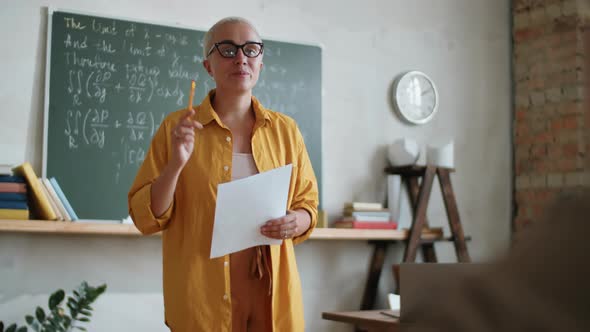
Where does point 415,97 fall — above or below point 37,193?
above

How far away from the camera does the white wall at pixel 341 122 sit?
3.23 m

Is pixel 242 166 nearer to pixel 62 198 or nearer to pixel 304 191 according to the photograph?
pixel 304 191

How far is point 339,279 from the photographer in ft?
12.9

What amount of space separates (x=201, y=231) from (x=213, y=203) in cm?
8

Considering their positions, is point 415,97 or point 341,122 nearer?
point 341,122

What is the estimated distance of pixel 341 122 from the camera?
13.3ft

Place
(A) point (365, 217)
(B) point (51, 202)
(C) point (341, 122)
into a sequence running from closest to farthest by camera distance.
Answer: (B) point (51, 202)
(A) point (365, 217)
(C) point (341, 122)

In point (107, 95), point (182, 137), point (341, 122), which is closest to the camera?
point (182, 137)

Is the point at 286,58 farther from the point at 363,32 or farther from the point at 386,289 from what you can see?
the point at 386,289

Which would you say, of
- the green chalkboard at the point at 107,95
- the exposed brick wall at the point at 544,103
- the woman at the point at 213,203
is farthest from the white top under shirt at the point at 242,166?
the exposed brick wall at the point at 544,103

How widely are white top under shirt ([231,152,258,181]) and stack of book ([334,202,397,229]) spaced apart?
6.54ft

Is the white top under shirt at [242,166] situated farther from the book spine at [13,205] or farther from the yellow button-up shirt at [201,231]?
the book spine at [13,205]

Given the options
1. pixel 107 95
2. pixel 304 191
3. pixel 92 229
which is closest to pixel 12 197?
pixel 92 229

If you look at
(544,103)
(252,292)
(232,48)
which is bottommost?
(252,292)
